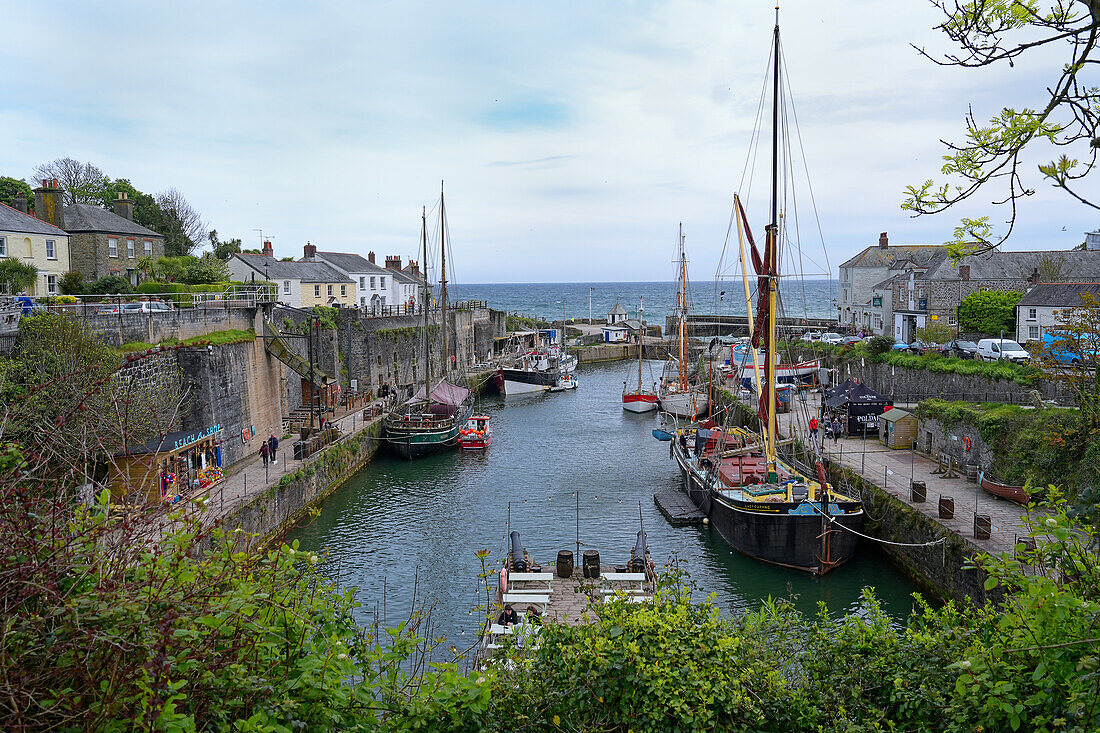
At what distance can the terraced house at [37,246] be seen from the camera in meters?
30.4

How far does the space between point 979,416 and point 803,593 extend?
8.75 meters

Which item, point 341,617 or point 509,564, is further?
point 509,564

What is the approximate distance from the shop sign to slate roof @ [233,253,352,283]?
95.0 feet

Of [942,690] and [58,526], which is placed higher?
[58,526]

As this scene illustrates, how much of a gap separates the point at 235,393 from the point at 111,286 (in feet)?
33.3

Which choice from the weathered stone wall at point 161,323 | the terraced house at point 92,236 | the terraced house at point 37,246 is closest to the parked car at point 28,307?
the weathered stone wall at point 161,323

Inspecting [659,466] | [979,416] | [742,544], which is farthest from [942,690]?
[659,466]

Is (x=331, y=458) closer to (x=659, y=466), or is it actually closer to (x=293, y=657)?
(x=659, y=466)

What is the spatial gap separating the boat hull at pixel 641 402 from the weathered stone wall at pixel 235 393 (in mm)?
22379

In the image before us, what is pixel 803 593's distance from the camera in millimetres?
19781

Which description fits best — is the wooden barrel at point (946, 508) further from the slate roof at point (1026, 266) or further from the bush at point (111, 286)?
the slate roof at point (1026, 266)

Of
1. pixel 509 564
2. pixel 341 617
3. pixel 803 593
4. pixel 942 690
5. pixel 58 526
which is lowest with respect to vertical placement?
pixel 803 593

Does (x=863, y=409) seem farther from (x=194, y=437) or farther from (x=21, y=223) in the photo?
(x=21, y=223)

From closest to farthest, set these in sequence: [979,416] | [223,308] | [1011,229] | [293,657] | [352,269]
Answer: [1011,229] < [293,657] < [979,416] < [223,308] < [352,269]
